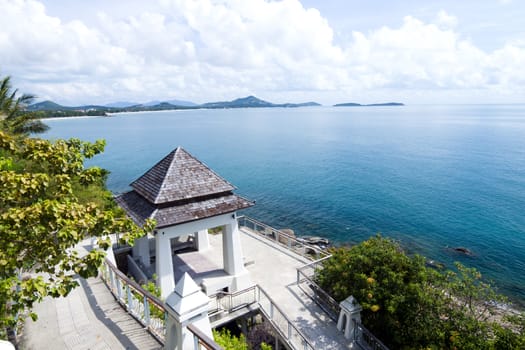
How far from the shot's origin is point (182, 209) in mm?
13758

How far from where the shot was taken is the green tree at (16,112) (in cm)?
2695

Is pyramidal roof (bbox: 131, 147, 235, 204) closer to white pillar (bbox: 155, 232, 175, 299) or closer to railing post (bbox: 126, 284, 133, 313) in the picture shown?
white pillar (bbox: 155, 232, 175, 299)

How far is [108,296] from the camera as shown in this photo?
35.2ft

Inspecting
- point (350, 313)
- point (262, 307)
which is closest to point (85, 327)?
point (262, 307)

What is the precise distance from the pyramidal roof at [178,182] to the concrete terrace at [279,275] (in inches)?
173

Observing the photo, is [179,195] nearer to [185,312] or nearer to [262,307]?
[262,307]

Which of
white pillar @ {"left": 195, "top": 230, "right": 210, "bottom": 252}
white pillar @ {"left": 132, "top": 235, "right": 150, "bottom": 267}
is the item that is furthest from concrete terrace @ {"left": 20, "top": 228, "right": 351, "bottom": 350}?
white pillar @ {"left": 132, "top": 235, "right": 150, "bottom": 267}

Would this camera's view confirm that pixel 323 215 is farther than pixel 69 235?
Yes

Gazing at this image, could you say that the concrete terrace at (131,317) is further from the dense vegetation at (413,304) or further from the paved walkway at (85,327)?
the dense vegetation at (413,304)

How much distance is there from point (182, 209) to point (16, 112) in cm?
2622

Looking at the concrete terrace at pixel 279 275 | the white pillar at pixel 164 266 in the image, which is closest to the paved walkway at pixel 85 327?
the white pillar at pixel 164 266

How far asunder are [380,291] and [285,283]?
17.8ft

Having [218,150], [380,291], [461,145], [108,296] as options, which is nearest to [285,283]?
[380,291]

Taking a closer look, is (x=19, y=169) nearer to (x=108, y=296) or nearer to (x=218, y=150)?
(x=108, y=296)
